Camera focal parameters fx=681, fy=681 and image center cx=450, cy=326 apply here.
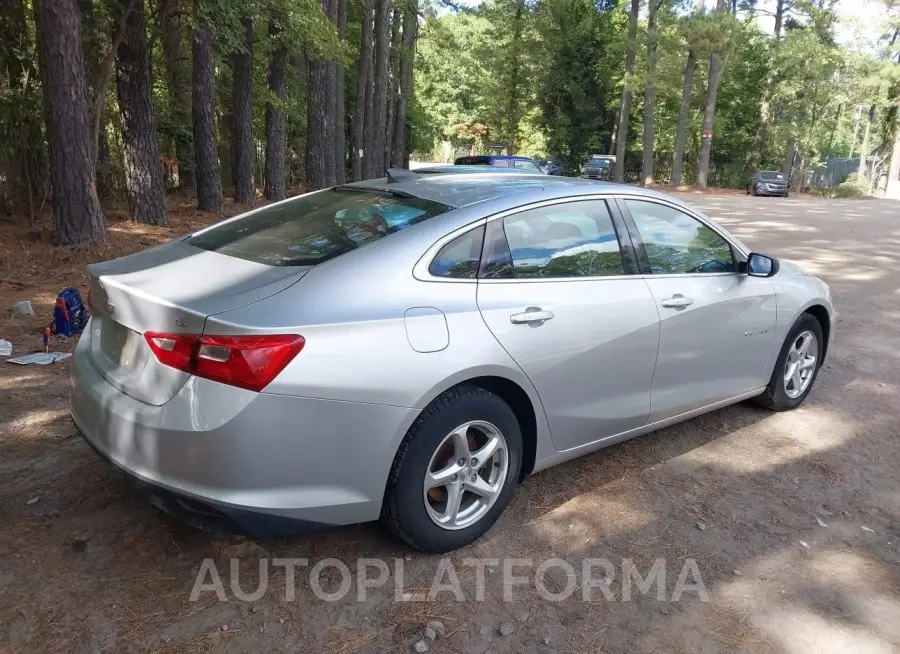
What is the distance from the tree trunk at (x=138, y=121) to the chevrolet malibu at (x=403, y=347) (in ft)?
Answer: 25.2

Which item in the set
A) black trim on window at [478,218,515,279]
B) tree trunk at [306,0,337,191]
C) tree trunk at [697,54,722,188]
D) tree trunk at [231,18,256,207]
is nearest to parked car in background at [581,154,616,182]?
tree trunk at [697,54,722,188]

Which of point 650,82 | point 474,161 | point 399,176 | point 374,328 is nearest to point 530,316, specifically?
point 374,328

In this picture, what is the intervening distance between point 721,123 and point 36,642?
47810 millimetres

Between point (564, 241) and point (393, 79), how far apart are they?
2992 centimetres

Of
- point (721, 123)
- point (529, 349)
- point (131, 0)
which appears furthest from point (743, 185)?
point (529, 349)

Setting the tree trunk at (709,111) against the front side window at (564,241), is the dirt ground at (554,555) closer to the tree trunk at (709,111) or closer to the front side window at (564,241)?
the front side window at (564,241)

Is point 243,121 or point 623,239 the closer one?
point 623,239

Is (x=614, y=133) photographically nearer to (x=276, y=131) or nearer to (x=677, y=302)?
(x=276, y=131)

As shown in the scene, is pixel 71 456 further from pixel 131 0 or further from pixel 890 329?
pixel 131 0

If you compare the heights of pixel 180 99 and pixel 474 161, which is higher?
pixel 180 99

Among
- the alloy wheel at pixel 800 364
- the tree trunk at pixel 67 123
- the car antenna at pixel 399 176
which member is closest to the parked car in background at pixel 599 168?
the tree trunk at pixel 67 123

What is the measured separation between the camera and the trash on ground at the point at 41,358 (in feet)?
16.5

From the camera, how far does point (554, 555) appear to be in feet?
9.96

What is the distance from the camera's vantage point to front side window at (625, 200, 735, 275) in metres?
3.76
